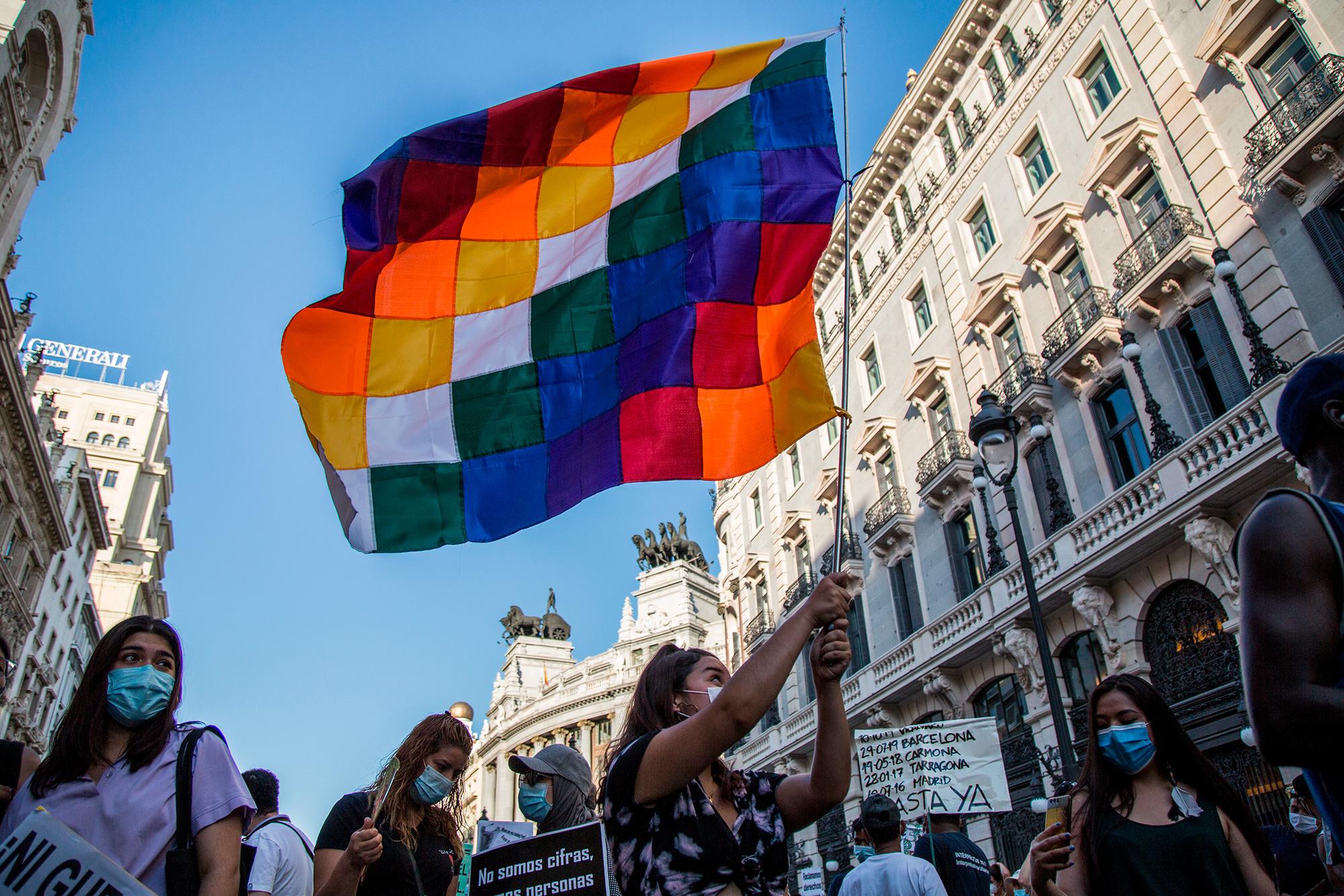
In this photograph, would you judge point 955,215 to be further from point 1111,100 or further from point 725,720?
point 725,720

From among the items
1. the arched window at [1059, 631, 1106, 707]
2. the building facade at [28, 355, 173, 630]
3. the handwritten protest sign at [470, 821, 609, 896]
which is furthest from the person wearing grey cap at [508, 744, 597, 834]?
the building facade at [28, 355, 173, 630]

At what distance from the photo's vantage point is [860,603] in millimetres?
23469

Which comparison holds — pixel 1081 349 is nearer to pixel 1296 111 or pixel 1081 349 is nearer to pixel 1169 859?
pixel 1296 111

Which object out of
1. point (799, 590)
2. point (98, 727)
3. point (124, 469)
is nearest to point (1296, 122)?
point (98, 727)

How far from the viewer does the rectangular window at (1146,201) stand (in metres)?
15.6

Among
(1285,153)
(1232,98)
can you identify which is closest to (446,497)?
(1285,153)

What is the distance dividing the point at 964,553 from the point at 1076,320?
221 inches

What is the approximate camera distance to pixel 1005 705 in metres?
17.2

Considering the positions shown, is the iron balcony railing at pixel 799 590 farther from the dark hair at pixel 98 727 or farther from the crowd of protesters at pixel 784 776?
the dark hair at pixel 98 727

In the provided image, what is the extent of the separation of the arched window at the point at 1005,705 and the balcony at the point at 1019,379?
5556mm

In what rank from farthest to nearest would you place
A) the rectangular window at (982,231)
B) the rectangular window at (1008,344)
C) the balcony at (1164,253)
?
the rectangular window at (982,231) → the rectangular window at (1008,344) → the balcony at (1164,253)

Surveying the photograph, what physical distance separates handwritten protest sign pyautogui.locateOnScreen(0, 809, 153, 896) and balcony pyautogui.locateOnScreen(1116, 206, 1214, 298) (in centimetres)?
1591

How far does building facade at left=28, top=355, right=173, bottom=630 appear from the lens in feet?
204

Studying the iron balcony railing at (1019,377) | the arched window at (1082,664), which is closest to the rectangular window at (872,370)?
the iron balcony railing at (1019,377)
